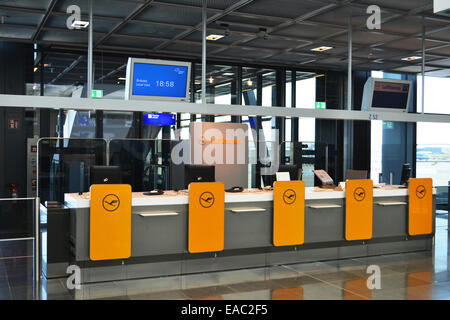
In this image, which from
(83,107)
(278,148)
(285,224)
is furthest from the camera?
(278,148)

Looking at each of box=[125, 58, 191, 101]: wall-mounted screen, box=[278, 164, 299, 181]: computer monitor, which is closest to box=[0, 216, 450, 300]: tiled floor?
box=[278, 164, 299, 181]: computer monitor

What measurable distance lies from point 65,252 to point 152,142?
4.43 m

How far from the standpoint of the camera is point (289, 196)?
6.71 meters

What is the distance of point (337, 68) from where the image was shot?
12156 mm

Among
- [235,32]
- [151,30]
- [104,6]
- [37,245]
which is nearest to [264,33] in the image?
[235,32]

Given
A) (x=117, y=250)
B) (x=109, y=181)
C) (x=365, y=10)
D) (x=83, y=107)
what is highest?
(x=365, y=10)

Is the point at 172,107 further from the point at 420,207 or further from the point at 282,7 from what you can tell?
the point at 420,207

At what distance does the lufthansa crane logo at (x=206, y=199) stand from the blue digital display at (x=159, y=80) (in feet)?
4.88

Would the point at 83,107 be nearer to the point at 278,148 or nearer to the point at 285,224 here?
the point at 285,224

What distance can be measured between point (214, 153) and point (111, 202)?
428cm

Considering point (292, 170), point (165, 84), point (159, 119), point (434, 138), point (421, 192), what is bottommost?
point (421, 192)

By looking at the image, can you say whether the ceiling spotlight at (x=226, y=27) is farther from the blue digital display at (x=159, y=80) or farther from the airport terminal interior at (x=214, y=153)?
the blue digital display at (x=159, y=80)

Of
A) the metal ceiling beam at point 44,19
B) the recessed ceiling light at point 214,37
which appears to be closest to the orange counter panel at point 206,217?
the metal ceiling beam at point 44,19
